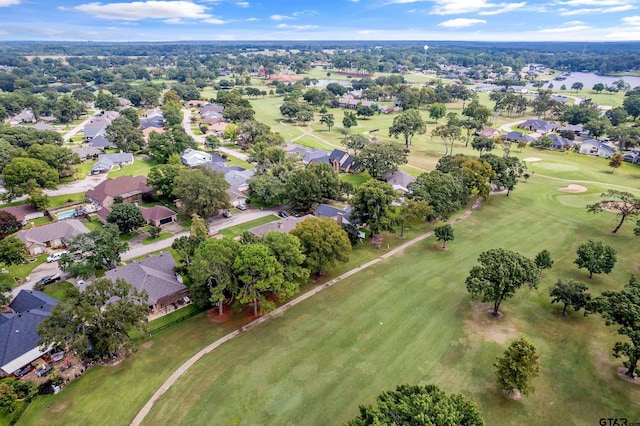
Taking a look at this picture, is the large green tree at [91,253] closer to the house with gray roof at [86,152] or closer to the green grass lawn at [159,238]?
the green grass lawn at [159,238]

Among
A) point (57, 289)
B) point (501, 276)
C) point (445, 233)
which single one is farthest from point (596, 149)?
point (57, 289)

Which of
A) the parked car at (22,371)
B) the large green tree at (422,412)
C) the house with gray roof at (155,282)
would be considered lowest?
the parked car at (22,371)

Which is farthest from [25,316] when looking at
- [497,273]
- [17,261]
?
[497,273]

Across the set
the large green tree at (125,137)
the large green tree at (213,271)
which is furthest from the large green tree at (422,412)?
the large green tree at (125,137)

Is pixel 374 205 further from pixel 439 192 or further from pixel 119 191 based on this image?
pixel 119 191

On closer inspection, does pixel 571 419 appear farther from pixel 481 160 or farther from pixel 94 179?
pixel 94 179

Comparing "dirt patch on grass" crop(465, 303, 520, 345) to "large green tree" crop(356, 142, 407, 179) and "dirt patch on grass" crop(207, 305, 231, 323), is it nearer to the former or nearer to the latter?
"dirt patch on grass" crop(207, 305, 231, 323)
